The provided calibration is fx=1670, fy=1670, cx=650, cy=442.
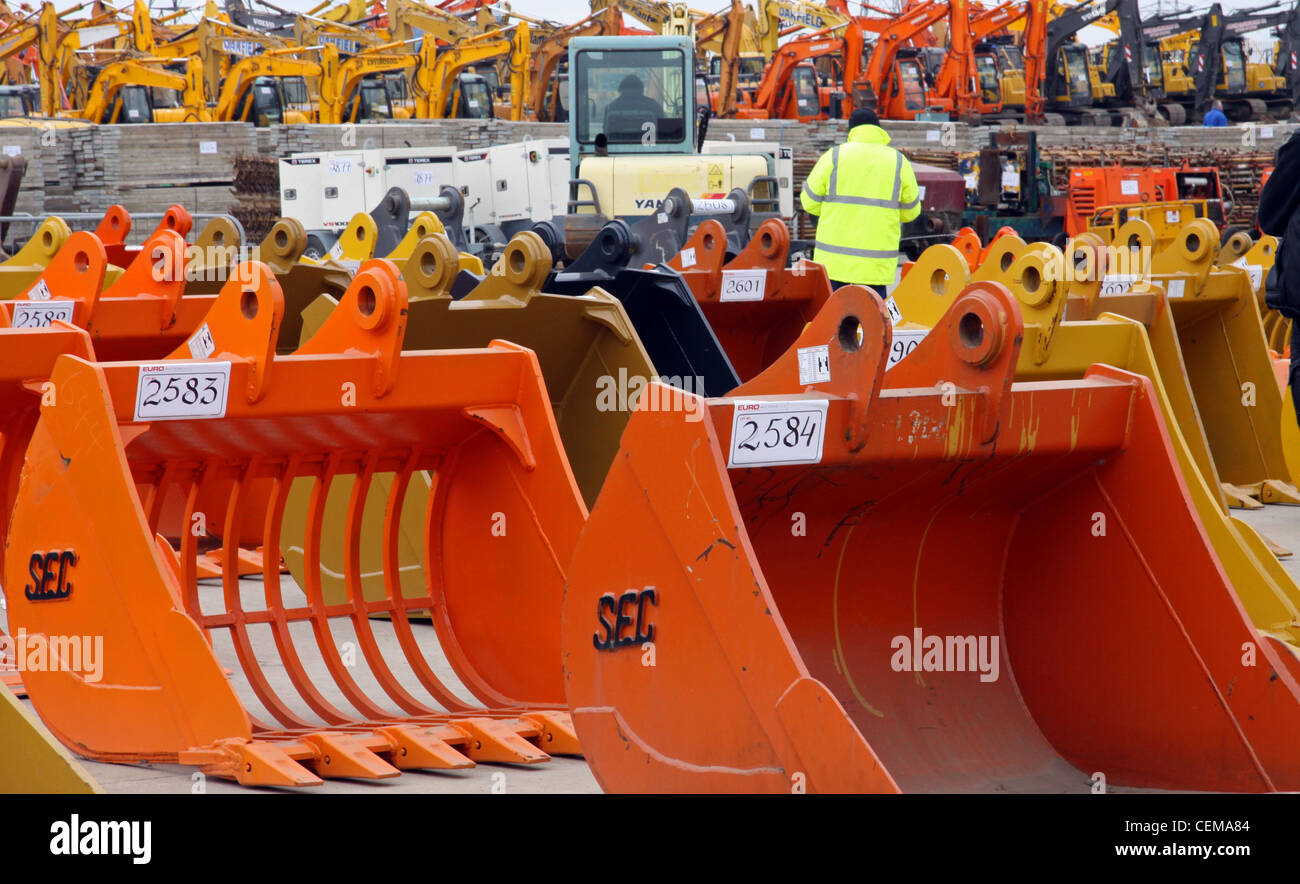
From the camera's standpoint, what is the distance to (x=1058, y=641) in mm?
3871

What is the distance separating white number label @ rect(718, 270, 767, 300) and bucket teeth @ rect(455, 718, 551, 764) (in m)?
3.21

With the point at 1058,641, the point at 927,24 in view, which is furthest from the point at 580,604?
the point at 927,24

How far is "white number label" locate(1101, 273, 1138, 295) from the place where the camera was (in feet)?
25.0

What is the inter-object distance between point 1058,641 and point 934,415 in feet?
2.53

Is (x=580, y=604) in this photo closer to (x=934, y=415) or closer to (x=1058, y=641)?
(x=934, y=415)

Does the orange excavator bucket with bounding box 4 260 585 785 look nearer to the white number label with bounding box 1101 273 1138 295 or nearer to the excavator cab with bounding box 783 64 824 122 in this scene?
the white number label with bounding box 1101 273 1138 295

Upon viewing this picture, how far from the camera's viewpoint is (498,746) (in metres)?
4.29

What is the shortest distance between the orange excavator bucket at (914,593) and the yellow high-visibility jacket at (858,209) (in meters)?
6.18

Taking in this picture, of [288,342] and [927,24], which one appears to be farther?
[927,24]

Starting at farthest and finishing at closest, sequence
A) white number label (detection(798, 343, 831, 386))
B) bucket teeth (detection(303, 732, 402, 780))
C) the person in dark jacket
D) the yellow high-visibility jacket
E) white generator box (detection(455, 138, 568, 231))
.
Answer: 1. white generator box (detection(455, 138, 568, 231))
2. the yellow high-visibility jacket
3. the person in dark jacket
4. bucket teeth (detection(303, 732, 402, 780))
5. white number label (detection(798, 343, 831, 386))

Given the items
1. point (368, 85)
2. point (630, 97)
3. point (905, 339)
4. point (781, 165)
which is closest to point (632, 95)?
point (630, 97)

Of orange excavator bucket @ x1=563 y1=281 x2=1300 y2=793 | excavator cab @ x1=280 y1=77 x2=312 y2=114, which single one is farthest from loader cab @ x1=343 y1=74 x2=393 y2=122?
orange excavator bucket @ x1=563 y1=281 x2=1300 y2=793

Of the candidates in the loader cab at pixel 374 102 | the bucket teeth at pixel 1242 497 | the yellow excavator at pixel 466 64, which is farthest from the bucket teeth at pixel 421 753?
the loader cab at pixel 374 102

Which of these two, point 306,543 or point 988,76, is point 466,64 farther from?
point 306,543
